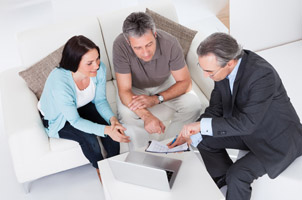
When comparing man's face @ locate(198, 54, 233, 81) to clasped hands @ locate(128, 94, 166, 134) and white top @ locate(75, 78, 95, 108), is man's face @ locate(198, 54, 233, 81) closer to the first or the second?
clasped hands @ locate(128, 94, 166, 134)

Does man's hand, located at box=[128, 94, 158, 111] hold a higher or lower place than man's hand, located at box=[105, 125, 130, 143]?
higher

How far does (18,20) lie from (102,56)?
2.59 meters

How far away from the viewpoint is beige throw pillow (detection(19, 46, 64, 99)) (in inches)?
107

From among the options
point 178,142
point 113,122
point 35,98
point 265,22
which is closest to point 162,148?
point 178,142

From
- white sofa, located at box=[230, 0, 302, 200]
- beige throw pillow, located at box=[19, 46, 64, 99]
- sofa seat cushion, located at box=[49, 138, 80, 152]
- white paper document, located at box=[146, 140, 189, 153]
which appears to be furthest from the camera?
white sofa, located at box=[230, 0, 302, 200]

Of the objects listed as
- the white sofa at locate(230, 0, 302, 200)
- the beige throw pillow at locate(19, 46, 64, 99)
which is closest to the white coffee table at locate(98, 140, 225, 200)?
the beige throw pillow at locate(19, 46, 64, 99)

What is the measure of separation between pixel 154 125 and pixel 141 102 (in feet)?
0.70

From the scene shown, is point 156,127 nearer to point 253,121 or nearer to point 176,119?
point 176,119

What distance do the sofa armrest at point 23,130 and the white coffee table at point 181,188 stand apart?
57cm

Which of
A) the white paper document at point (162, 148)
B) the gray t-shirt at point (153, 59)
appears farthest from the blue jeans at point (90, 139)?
the white paper document at point (162, 148)

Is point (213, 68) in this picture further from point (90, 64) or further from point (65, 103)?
point (65, 103)

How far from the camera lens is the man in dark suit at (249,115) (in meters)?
1.96

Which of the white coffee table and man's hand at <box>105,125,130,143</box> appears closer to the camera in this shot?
the white coffee table

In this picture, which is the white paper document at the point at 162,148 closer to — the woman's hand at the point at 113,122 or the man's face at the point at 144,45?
the woman's hand at the point at 113,122
